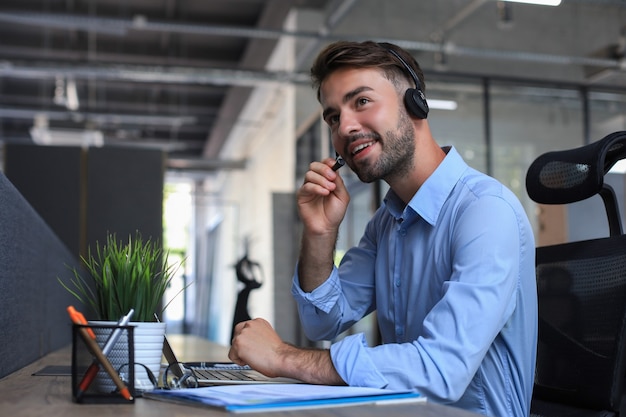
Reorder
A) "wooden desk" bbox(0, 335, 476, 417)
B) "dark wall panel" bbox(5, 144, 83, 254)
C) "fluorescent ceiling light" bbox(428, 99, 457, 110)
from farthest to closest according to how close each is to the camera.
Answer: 1. "fluorescent ceiling light" bbox(428, 99, 457, 110)
2. "dark wall panel" bbox(5, 144, 83, 254)
3. "wooden desk" bbox(0, 335, 476, 417)

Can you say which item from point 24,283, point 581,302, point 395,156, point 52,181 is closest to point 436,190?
point 395,156

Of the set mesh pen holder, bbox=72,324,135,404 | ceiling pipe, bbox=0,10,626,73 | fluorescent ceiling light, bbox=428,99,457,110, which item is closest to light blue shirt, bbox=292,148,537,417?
mesh pen holder, bbox=72,324,135,404

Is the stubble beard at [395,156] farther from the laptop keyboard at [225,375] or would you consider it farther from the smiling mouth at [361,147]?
the laptop keyboard at [225,375]

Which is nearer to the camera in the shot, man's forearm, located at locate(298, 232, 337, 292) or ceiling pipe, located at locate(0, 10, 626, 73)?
man's forearm, located at locate(298, 232, 337, 292)

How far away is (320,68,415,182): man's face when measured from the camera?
1.54 m

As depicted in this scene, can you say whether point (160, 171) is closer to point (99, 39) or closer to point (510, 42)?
point (510, 42)

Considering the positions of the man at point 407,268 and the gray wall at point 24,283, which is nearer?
the man at point 407,268

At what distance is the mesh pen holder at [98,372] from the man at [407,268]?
1.01ft

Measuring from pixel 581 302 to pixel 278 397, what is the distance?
2.89 ft

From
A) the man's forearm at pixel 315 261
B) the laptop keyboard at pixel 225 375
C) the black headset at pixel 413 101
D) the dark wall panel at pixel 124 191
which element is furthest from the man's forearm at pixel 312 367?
the dark wall panel at pixel 124 191

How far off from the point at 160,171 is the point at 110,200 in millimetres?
330

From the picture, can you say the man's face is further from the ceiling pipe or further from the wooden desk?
the ceiling pipe

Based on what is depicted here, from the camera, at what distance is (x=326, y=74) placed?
1577 millimetres

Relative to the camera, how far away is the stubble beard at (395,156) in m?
1.56
